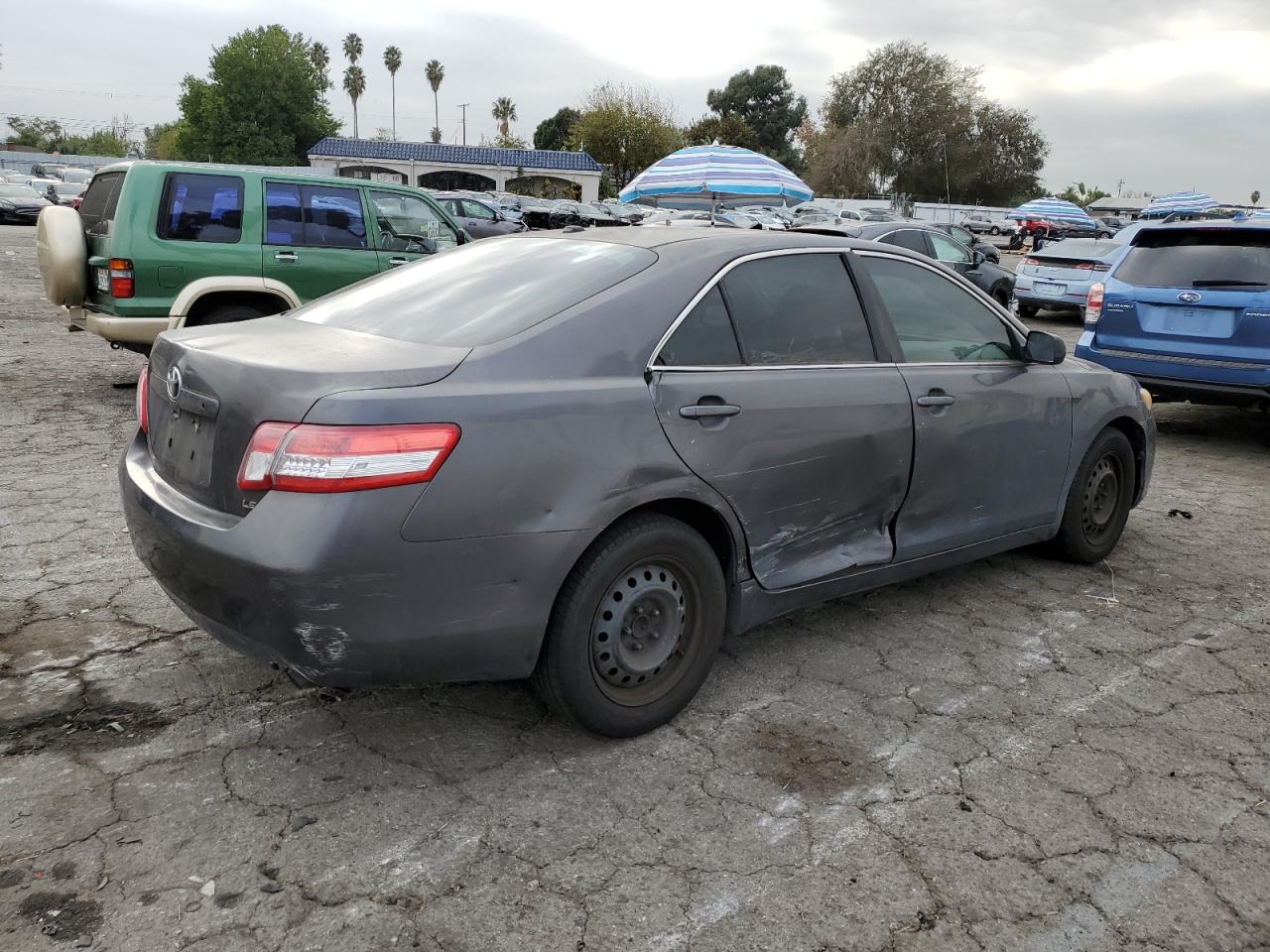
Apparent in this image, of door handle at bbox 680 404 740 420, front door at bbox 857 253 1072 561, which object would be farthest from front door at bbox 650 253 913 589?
front door at bbox 857 253 1072 561

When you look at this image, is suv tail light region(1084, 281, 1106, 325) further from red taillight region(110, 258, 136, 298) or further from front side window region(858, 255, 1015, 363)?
red taillight region(110, 258, 136, 298)

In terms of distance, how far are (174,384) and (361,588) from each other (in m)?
1.05

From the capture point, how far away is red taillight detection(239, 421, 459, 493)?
8.45ft

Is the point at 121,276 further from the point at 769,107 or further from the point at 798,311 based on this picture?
the point at 769,107

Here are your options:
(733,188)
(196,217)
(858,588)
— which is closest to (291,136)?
(733,188)

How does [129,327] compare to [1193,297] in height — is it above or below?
below

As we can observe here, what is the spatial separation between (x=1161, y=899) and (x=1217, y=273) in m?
6.30

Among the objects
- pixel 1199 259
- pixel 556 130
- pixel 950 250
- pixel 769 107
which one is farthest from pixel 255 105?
pixel 1199 259

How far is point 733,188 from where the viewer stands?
16844 mm

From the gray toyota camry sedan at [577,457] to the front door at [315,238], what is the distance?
449 cm

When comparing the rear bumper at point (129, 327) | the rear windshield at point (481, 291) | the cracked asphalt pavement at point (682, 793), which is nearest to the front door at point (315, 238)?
the rear bumper at point (129, 327)

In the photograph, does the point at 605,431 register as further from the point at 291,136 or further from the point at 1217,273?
the point at 291,136

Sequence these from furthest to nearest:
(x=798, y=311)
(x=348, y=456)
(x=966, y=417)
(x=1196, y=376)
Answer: (x=1196, y=376), (x=966, y=417), (x=798, y=311), (x=348, y=456)

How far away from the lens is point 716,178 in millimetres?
16969
